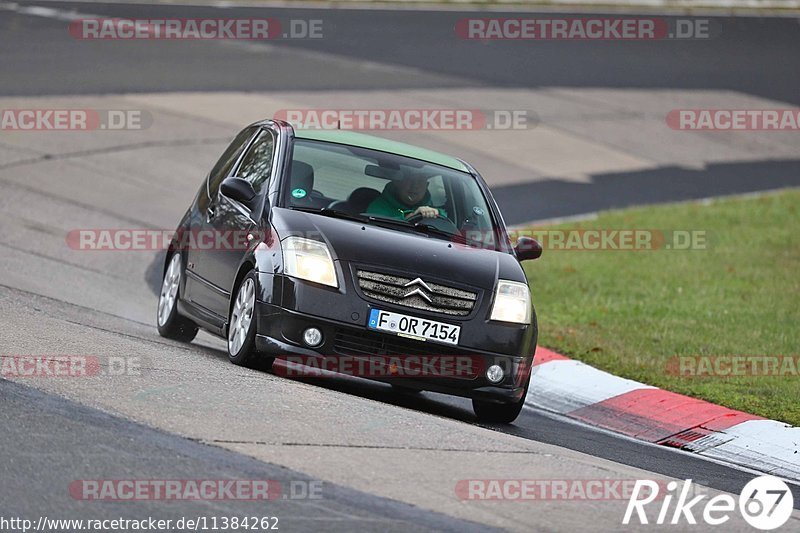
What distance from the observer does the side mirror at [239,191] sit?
9.70 metres

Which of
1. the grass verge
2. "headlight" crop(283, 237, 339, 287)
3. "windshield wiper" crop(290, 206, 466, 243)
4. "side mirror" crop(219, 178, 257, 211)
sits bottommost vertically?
the grass verge

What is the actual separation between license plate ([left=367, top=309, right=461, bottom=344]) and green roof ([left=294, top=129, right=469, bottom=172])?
1.82 meters

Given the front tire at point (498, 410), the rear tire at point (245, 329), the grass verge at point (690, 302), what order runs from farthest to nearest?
the grass verge at point (690, 302) → the front tire at point (498, 410) → the rear tire at point (245, 329)

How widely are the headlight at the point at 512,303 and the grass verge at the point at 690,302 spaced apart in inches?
94.7

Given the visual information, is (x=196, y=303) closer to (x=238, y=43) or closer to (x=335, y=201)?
(x=335, y=201)

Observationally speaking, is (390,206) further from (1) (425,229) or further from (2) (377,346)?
(2) (377,346)

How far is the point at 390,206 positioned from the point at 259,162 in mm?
1105

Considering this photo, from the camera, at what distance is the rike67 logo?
6.69 meters

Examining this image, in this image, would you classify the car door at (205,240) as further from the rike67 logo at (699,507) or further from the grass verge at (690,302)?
the rike67 logo at (699,507)

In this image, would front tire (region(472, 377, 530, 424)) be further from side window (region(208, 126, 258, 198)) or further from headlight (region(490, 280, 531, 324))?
side window (region(208, 126, 258, 198))

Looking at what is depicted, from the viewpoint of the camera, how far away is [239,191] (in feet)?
31.8

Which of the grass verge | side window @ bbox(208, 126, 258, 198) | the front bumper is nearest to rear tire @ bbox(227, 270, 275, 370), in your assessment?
the front bumper

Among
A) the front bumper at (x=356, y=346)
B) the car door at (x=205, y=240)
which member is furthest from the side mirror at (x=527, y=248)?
the car door at (x=205, y=240)

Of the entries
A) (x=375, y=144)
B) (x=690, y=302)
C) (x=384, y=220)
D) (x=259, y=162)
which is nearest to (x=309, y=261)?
(x=384, y=220)
